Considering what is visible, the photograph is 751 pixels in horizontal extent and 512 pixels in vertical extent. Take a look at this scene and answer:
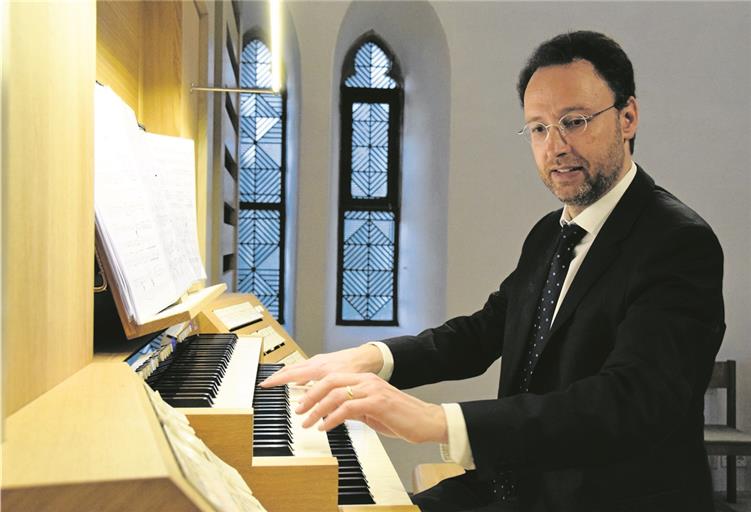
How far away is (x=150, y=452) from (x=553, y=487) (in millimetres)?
1185

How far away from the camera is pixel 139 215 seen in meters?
1.88

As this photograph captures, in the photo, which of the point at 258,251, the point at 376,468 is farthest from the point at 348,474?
the point at 258,251

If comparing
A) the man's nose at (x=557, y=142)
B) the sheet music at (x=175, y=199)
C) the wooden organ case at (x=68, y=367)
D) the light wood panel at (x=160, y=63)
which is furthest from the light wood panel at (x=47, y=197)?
the light wood panel at (x=160, y=63)

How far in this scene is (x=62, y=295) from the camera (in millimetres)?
1282

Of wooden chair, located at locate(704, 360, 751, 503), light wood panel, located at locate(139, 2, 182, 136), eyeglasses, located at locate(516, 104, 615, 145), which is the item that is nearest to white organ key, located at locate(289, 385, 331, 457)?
eyeglasses, located at locate(516, 104, 615, 145)

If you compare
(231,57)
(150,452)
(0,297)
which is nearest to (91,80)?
(0,297)

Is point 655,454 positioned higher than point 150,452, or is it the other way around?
point 150,452

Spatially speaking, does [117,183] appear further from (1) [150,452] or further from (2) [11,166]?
(1) [150,452]

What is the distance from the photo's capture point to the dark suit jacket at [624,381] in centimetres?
159

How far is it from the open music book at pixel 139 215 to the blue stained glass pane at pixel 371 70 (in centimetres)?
368

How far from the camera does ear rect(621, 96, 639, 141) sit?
218cm

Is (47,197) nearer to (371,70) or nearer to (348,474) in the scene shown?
(348,474)

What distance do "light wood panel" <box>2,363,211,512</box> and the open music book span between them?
0.58 meters

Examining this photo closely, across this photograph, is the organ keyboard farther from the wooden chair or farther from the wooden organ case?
the wooden chair
